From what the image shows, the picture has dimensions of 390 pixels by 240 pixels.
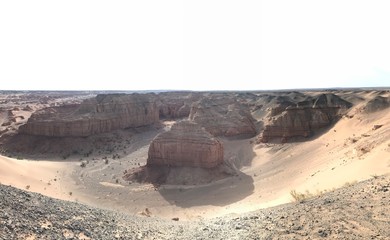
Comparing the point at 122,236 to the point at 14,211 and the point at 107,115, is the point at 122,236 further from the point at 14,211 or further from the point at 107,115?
the point at 107,115

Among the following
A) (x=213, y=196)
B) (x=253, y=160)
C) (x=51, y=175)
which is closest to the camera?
(x=213, y=196)

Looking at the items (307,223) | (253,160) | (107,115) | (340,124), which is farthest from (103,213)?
(107,115)

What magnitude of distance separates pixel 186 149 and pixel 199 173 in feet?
8.34

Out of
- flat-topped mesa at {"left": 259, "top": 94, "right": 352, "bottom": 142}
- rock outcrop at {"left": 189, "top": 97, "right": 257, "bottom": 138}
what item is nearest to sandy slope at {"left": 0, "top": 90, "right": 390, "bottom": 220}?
flat-topped mesa at {"left": 259, "top": 94, "right": 352, "bottom": 142}

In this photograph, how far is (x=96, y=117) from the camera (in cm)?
5262

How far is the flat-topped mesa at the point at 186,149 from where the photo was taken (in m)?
31.1

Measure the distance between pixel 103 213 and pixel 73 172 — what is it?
2341 cm

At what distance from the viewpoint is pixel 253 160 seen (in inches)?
1515

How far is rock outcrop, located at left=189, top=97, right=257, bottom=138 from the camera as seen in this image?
48.1 m

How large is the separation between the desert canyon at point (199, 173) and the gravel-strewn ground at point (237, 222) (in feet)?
0.16

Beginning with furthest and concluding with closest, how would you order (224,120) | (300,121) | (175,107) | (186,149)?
1. (175,107)
2. (224,120)
3. (300,121)
4. (186,149)

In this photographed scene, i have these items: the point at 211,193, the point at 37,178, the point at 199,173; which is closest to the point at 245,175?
the point at 199,173

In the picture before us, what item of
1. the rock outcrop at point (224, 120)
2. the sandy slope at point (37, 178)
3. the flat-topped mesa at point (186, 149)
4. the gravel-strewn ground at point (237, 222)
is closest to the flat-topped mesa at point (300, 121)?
the rock outcrop at point (224, 120)

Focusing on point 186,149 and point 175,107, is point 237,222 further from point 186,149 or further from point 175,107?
point 175,107
